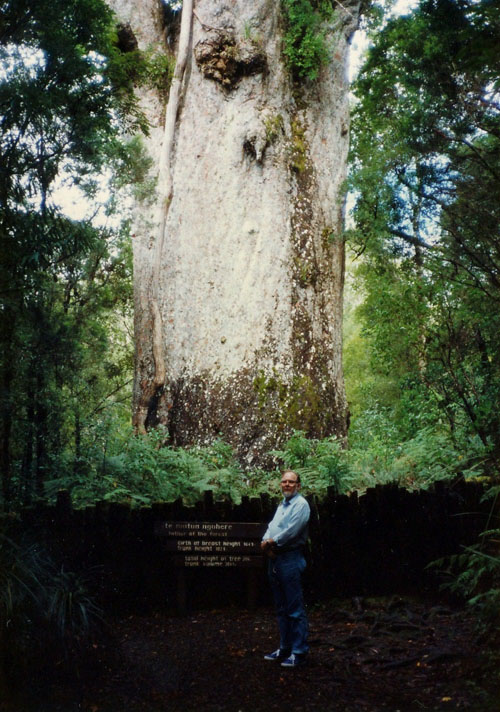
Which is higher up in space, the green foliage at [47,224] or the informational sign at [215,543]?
the green foliage at [47,224]

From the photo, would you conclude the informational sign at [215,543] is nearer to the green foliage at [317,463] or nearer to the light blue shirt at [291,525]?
the green foliage at [317,463]

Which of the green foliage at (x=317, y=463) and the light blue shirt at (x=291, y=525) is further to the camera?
the green foliage at (x=317, y=463)

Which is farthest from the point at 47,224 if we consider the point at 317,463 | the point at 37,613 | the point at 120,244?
the point at 317,463

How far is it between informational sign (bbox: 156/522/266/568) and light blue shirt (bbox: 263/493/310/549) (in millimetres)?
1206

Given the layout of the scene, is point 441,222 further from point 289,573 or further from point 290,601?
point 290,601

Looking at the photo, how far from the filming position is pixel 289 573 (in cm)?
545

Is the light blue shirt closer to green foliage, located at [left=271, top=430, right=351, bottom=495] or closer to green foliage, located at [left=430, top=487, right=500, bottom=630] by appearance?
green foliage, located at [left=430, top=487, right=500, bottom=630]

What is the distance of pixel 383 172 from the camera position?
9781 millimetres

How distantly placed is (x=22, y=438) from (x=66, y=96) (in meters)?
3.52

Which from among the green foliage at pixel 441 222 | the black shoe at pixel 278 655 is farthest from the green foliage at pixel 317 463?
the black shoe at pixel 278 655

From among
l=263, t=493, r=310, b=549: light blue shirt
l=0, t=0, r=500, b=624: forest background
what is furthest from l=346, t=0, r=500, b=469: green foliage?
l=263, t=493, r=310, b=549: light blue shirt

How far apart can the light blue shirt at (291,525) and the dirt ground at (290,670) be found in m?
0.97

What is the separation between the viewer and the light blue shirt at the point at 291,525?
5.41 m

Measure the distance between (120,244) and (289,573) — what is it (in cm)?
561
